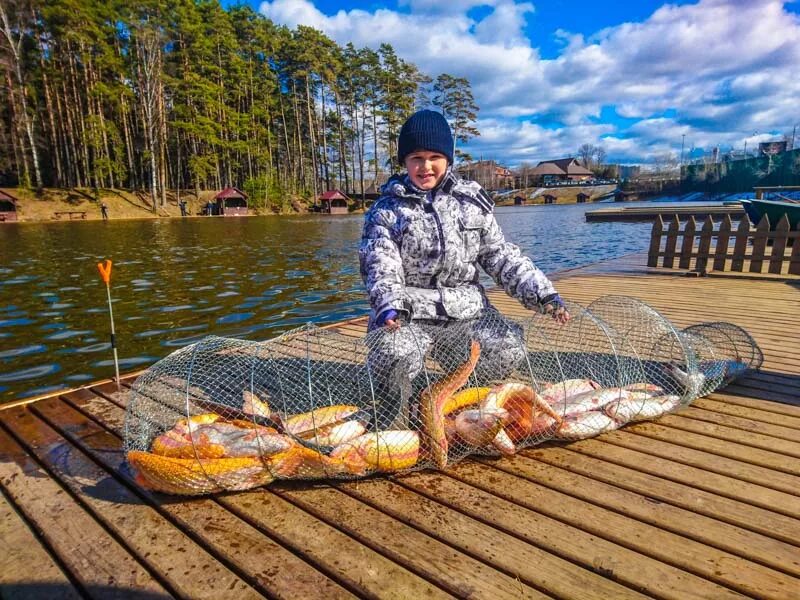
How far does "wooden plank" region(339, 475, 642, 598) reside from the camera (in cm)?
190

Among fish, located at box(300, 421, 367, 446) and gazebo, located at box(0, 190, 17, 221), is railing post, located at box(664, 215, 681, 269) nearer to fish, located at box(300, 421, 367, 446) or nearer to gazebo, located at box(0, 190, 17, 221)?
fish, located at box(300, 421, 367, 446)

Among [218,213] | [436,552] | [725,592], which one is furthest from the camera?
[218,213]

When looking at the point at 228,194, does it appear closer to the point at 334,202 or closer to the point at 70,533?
the point at 334,202

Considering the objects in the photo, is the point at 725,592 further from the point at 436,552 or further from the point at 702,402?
the point at 702,402

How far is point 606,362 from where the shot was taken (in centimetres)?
442

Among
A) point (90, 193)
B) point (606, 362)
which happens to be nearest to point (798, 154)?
point (606, 362)

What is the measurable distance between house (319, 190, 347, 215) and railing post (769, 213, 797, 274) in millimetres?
46099

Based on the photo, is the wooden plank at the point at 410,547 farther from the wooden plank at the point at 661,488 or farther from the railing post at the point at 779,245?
the railing post at the point at 779,245

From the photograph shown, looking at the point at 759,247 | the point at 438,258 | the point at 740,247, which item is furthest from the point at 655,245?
the point at 438,258

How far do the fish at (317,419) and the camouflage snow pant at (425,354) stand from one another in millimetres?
212

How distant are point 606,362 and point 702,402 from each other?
2.90 feet

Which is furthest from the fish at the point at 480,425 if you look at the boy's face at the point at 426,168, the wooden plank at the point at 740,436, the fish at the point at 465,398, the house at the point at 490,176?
the house at the point at 490,176

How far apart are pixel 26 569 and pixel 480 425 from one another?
7.41 feet

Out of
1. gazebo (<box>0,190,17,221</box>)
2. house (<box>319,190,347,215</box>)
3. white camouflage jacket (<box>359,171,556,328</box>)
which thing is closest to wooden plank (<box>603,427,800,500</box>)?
white camouflage jacket (<box>359,171,556,328</box>)
